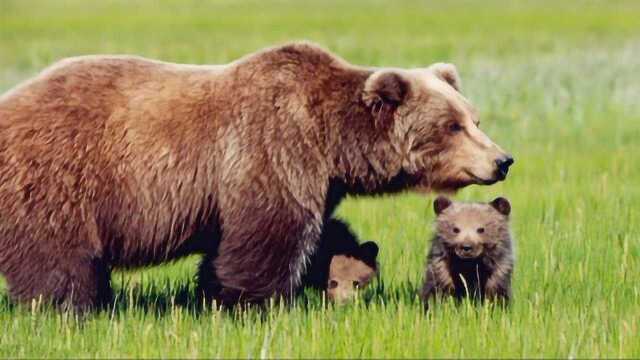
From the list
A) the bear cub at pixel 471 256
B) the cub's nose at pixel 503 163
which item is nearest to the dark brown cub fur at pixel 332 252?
the bear cub at pixel 471 256

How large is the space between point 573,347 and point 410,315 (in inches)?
42.3

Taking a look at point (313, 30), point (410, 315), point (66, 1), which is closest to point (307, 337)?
point (410, 315)

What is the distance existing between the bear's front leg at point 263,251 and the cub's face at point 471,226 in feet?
2.47

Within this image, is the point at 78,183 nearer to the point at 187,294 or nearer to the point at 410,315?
the point at 187,294

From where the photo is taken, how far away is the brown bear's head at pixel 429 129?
22.6 ft

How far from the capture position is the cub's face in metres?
6.93

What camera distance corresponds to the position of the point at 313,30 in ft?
104

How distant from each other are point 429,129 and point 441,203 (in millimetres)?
422

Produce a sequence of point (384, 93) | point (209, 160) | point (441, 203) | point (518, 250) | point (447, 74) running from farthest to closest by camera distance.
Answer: point (518, 250)
point (447, 74)
point (441, 203)
point (384, 93)
point (209, 160)

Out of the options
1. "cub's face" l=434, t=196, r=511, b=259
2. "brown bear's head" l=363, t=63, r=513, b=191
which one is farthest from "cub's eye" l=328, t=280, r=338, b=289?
"brown bear's head" l=363, t=63, r=513, b=191

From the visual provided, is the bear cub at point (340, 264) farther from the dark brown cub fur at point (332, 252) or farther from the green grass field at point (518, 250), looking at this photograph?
the green grass field at point (518, 250)

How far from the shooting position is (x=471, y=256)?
6922 millimetres

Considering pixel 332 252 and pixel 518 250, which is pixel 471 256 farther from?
pixel 518 250

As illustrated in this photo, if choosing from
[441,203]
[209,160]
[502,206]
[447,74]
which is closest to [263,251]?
[209,160]
